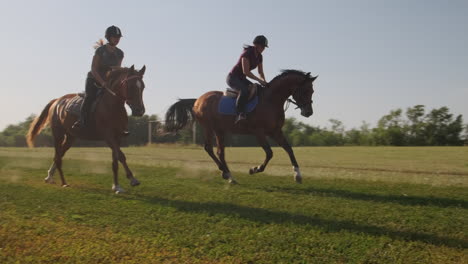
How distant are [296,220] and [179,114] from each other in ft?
22.1

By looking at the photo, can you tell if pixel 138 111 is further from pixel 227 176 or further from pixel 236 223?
pixel 236 223

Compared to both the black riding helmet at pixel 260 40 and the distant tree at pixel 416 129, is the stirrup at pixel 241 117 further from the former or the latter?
the distant tree at pixel 416 129

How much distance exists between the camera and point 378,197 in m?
7.29

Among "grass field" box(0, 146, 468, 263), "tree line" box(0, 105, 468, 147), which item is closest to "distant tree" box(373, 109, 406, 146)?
"tree line" box(0, 105, 468, 147)

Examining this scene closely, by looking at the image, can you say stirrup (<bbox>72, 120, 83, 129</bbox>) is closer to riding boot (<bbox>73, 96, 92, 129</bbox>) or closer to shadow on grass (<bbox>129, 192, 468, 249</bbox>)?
riding boot (<bbox>73, 96, 92, 129</bbox>)

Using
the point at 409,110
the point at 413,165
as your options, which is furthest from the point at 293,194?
the point at 409,110

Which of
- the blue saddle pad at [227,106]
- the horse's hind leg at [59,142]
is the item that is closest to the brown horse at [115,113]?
the horse's hind leg at [59,142]

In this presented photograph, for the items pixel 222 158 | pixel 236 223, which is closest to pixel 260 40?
pixel 222 158

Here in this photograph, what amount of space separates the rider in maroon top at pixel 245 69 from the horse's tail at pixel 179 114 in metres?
2.36

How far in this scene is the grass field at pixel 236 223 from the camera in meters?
4.13

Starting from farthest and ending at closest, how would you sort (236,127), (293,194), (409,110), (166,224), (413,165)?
(409,110)
(413,165)
(236,127)
(293,194)
(166,224)

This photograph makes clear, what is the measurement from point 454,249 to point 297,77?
5.40 m

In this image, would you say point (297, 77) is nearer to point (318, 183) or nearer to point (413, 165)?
point (318, 183)

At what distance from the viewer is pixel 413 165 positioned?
1306 centimetres
